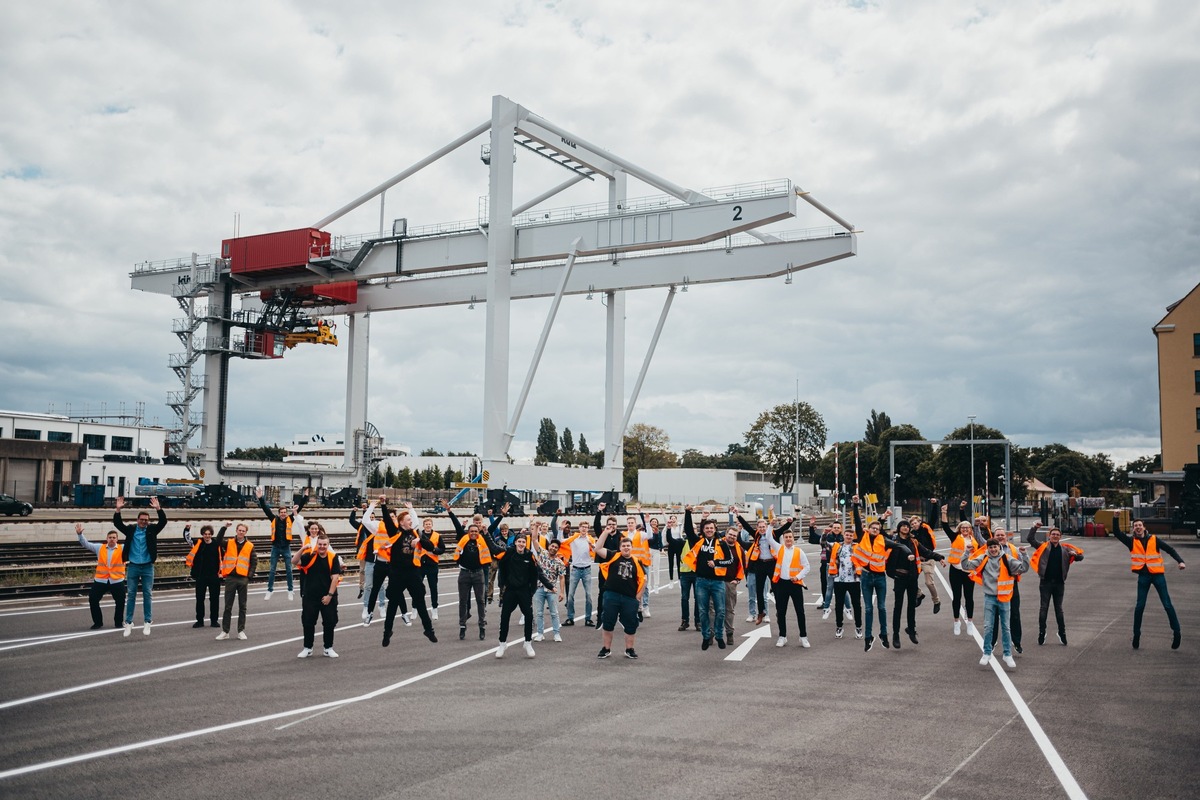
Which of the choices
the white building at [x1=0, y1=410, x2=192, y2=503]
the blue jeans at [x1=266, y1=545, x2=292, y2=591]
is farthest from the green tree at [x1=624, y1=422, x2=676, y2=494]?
the blue jeans at [x1=266, y1=545, x2=292, y2=591]

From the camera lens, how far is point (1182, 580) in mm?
22844

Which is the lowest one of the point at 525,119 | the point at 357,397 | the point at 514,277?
the point at 357,397

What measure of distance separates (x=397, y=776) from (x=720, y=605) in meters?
6.67

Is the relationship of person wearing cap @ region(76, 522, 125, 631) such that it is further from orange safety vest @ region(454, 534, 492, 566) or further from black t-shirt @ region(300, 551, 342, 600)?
orange safety vest @ region(454, 534, 492, 566)

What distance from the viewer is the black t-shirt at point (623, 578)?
36.6ft

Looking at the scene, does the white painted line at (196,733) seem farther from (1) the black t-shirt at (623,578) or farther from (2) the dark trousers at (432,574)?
(2) the dark trousers at (432,574)

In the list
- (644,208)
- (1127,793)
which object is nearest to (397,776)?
(1127,793)

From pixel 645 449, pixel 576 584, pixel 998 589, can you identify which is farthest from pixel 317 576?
pixel 645 449

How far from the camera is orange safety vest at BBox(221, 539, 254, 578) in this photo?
41.0ft

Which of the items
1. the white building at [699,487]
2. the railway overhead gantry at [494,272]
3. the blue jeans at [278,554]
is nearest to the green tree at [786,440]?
the white building at [699,487]

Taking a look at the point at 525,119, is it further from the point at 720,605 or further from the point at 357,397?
the point at 720,605

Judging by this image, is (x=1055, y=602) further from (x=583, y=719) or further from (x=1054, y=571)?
(x=583, y=719)

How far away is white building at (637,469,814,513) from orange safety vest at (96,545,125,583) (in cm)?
6380

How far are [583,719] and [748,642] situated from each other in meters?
5.33
